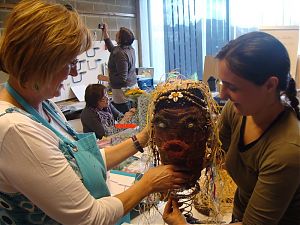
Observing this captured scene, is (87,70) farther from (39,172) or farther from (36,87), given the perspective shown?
(39,172)

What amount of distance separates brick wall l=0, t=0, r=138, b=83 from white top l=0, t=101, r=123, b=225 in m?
3.53

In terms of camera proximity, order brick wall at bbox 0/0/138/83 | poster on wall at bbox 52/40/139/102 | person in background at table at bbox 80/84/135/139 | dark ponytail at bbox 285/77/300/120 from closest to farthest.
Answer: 1. dark ponytail at bbox 285/77/300/120
2. person in background at table at bbox 80/84/135/139
3. poster on wall at bbox 52/40/139/102
4. brick wall at bbox 0/0/138/83

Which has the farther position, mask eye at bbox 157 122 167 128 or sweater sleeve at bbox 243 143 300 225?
mask eye at bbox 157 122 167 128

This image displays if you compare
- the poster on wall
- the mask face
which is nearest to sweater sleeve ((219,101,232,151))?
the mask face

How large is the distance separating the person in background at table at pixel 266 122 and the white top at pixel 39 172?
47 centimetres

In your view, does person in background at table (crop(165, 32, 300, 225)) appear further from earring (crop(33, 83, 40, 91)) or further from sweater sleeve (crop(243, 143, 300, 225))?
earring (crop(33, 83, 40, 91))

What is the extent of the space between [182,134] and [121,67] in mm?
2903

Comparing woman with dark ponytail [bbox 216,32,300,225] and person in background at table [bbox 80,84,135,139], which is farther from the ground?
woman with dark ponytail [bbox 216,32,300,225]

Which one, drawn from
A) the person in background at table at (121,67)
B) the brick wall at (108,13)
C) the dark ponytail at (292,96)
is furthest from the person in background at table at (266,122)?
the brick wall at (108,13)

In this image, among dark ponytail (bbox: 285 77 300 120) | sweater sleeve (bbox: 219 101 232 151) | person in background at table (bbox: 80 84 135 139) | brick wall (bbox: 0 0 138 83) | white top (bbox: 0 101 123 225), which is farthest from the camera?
brick wall (bbox: 0 0 138 83)

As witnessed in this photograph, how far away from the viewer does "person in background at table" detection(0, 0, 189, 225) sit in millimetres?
794

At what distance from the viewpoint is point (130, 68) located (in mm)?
3961

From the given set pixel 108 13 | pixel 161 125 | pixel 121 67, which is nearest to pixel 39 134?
pixel 161 125

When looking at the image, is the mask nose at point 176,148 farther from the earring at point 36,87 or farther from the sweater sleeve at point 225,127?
the earring at point 36,87
